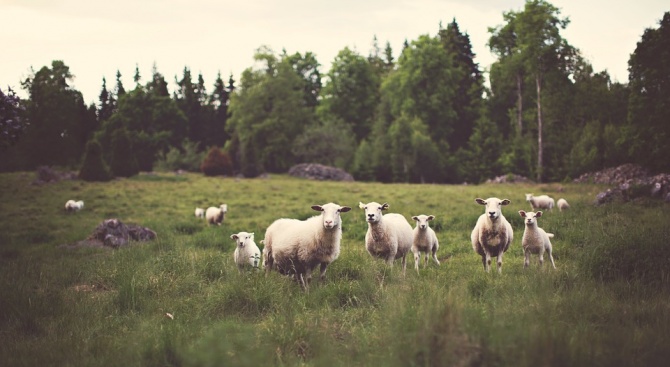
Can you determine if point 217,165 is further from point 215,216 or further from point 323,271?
point 323,271

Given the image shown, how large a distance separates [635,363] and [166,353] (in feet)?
15.6

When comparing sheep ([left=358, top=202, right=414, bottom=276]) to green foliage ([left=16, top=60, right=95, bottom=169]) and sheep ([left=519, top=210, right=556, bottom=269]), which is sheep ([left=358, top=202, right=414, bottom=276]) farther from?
green foliage ([left=16, top=60, right=95, bottom=169])

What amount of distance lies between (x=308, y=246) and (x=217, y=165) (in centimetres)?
3874

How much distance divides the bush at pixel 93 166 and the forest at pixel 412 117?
99 mm

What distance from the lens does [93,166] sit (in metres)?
34.5

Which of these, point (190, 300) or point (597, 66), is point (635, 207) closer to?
point (190, 300)

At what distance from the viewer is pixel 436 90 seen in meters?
54.9

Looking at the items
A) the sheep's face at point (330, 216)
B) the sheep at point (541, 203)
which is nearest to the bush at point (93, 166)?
the sheep at point (541, 203)

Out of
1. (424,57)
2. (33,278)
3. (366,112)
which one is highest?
(424,57)

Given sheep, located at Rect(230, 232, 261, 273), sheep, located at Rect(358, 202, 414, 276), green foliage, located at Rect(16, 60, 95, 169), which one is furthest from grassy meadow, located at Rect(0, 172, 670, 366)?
green foliage, located at Rect(16, 60, 95, 169)

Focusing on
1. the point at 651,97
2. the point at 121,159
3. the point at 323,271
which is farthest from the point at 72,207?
the point at 651,97

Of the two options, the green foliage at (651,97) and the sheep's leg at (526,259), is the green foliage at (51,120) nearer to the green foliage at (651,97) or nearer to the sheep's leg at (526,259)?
the sheep's leg at (526,259)

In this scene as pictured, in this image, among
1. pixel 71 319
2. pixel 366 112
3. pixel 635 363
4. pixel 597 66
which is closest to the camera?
pixel 635 363

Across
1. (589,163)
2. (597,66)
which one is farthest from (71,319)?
(597,66)
